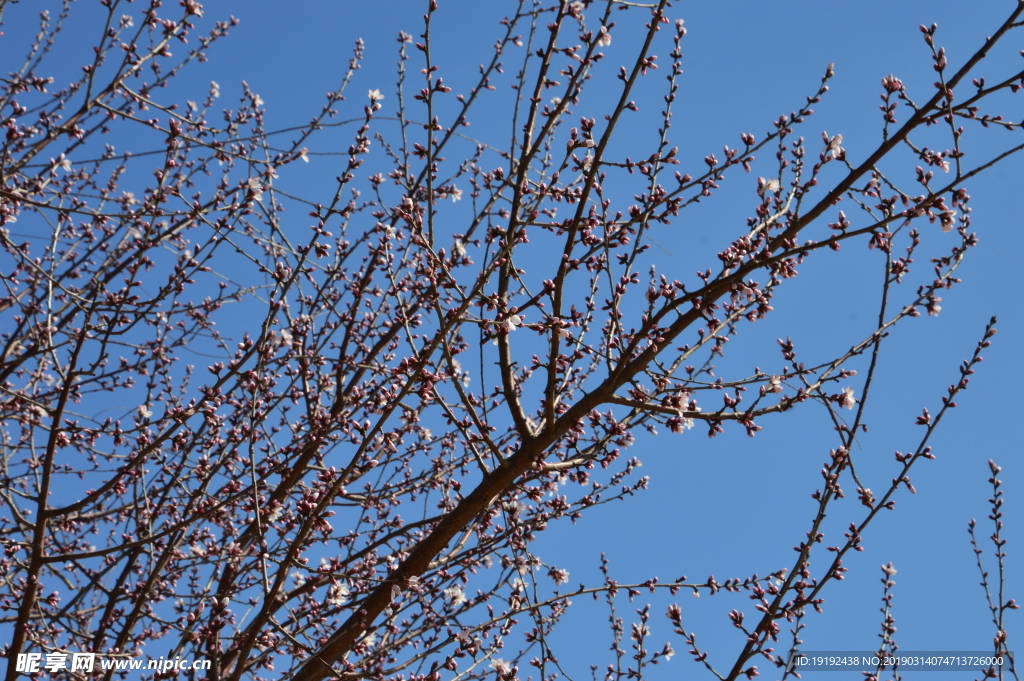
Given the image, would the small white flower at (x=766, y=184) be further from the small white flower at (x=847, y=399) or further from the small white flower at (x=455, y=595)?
the small white flower at (x=455, y=595)

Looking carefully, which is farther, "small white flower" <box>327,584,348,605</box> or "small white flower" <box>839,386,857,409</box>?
"small white flower" <box>327,584,348,605</box>

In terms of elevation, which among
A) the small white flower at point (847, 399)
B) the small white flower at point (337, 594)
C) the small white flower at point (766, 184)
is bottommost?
the small white flower at point (337, 594)

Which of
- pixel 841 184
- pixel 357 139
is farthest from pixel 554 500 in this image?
pixel 841 184

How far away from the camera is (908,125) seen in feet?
9.62

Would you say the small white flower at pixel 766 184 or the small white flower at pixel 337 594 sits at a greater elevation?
the small white flower at pixel 766 184

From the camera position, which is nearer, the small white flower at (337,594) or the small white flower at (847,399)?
the small white flower at (847,399)

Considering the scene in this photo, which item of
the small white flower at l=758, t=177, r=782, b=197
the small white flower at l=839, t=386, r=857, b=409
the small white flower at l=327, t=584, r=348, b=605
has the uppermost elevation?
the small white flower at l=758, t=177, r=782, b=197

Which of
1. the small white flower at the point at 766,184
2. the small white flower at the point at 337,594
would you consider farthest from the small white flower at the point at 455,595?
the small white flower at the point at 766,184

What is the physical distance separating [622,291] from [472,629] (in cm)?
210

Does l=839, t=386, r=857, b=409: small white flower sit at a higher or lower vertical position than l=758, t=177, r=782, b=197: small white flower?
lower

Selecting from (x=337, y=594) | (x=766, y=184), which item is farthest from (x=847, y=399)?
(x=337, y=594)

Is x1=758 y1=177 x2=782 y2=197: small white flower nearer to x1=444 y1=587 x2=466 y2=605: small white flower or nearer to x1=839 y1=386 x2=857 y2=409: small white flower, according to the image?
x1=839 y1=386 x2=857 y2=409: small white flower

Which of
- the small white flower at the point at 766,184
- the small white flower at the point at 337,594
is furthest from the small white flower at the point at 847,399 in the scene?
the small white flower at the point at 337,594

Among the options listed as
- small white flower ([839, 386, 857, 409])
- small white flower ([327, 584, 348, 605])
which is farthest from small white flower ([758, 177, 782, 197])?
small white flower ([327, 584, 348, 605])
